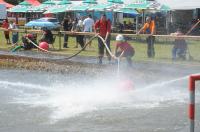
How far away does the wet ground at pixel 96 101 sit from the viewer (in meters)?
9.07

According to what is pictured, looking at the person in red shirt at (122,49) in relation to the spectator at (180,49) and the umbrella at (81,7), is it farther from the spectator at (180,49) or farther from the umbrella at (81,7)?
the umbrella at (81,7)

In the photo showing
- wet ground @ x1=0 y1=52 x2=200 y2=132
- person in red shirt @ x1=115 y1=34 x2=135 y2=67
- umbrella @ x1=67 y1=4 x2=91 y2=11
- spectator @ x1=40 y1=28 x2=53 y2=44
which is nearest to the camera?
wet ground @ x1=0 y1=52 x2=200 y2=132

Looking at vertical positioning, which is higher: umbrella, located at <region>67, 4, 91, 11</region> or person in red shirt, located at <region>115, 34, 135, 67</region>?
umbrella, located at <region>67, 4, 91, 11</region>

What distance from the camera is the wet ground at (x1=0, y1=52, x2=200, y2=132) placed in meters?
9.07

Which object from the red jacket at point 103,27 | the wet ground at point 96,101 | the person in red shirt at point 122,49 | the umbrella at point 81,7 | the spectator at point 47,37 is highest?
the umbrella at point 81,7

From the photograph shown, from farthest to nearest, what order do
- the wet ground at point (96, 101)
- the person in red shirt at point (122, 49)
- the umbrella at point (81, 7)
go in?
the umbrella at point (81, 7) < the person in red shirt at point (122, 49) < the wet ground at point (96, 101)

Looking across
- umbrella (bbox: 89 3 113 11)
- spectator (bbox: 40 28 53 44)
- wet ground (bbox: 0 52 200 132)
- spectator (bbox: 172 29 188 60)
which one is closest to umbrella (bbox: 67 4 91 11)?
umbrella (bbox: 89 3 113 11)

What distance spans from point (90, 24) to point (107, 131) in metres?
21.2

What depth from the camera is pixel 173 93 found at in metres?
12.7

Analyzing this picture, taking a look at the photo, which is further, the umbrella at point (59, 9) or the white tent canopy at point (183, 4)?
the umbrella at point (59, 9)

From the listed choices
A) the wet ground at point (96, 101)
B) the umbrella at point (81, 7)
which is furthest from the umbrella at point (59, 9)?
the wet ground at point (96, 101)

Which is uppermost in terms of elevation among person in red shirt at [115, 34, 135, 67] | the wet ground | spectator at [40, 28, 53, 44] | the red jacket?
the red jacket

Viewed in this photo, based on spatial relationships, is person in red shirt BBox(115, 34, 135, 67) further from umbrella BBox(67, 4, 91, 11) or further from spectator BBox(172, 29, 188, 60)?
umbrella BBox(67, 4, 91, 11)

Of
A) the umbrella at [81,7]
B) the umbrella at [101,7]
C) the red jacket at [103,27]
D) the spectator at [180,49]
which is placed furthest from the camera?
the umbrella at [81,7]
